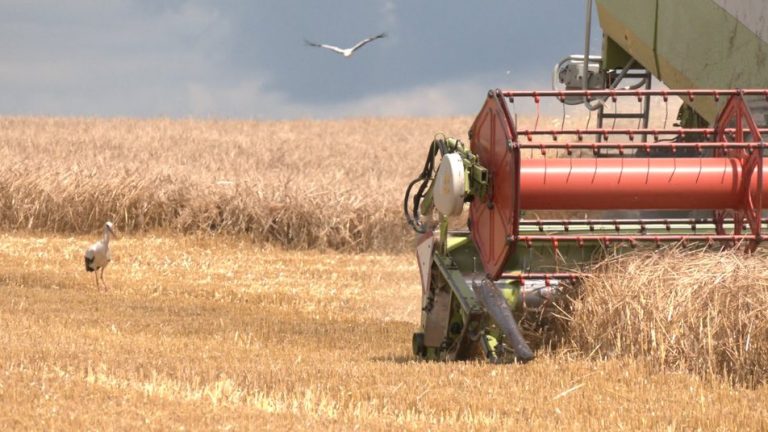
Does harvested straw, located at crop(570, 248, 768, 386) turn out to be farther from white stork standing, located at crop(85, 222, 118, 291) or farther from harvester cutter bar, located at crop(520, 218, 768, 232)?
white stork standing, located at crop(85, 222, 118, 291)

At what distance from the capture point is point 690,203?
8.66 m

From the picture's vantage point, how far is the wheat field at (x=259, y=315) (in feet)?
21.5

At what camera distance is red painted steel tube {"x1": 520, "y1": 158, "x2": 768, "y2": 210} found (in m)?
8.41

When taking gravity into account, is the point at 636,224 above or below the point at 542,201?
below

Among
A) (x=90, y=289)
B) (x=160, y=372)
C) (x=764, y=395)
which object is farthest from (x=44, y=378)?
(x=90, y=289)

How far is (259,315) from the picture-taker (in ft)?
44.7

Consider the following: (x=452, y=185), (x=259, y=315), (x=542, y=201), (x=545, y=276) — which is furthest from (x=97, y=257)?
(x=542, y=201)

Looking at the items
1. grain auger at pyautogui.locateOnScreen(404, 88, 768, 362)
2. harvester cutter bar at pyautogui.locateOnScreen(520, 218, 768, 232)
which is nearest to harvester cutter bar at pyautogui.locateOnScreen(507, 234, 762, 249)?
grain auger at pyautogui.locateOnScreen(404, 88, 768, 362)

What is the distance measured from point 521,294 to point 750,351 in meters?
1.66

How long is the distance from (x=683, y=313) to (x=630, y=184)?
3.39ft

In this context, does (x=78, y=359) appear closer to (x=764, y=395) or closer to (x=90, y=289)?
(x=764, y=395)

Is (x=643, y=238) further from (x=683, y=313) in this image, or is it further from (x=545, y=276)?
(x=683, y=313)

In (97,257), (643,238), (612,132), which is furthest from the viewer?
(97,257)

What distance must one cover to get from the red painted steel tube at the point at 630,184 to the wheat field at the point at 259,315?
417 mm
